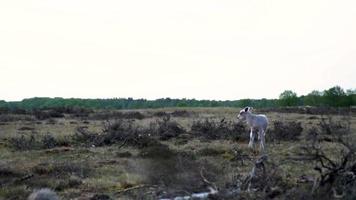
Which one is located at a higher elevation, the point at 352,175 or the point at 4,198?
the point at 352,175

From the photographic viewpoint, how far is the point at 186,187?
421 inches

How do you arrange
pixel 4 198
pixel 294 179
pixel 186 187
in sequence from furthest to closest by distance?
1. pixel 294 179
2. pixel 4 198
3. pixel 186 187

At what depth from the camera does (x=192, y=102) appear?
118188 mm

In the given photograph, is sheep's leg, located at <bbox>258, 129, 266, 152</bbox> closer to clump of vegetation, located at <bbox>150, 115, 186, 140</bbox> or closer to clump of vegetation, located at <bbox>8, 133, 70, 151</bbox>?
clump of vegetation, located at <bbox>150, 115, 186, 140</bbox>

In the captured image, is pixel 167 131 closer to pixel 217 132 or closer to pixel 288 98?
pixel 217 132

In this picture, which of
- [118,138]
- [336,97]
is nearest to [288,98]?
[336,97]

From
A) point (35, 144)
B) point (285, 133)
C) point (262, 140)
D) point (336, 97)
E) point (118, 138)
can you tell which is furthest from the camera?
point (336, 97)

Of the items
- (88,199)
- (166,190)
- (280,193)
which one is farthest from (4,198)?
(280,193)

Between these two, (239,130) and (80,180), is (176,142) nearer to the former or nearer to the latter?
(239,130)

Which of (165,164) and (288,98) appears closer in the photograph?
(165,164)

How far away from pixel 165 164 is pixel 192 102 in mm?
103304

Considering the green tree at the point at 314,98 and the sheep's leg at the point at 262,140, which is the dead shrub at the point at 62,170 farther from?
the green tree at the point at 314,98

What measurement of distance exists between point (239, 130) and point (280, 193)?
51.1 ft

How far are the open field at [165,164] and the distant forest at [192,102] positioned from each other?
5709 cm
